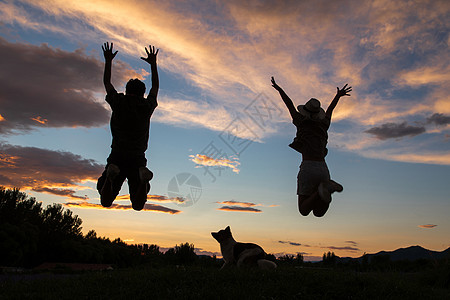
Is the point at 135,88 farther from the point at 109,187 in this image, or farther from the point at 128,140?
the point at 109,187

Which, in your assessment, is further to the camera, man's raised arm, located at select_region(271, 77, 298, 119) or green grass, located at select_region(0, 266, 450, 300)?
man's raised arm, located at select_region(271, 77, 298, 119)

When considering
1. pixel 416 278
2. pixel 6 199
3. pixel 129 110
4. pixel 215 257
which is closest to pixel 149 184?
pixel 129 110

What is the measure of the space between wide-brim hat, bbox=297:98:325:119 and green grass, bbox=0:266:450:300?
3.95m

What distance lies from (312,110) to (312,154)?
1.20m

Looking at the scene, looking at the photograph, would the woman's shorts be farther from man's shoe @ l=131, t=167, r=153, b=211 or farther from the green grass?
Answer: man's shoe @ l=131, t=167, r=153, b=211

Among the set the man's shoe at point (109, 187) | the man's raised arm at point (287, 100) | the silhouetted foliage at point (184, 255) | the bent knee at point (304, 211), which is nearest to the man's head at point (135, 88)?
the man's shoe at point (109, 187)

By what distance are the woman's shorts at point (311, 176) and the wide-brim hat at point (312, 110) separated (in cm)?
125

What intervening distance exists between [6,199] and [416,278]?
35.4 meters

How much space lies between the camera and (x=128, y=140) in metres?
8.44

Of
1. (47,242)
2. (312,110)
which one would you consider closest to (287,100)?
(312,110)

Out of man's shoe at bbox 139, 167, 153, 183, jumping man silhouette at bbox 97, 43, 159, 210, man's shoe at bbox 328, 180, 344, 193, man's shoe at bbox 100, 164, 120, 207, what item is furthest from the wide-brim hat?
man's shoe at bbox 100, 164, 120, 207

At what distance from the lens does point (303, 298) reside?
7652mm

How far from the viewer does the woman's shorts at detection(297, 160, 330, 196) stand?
907 centimetres

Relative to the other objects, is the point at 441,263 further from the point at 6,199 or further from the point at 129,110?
the point at 6,199
